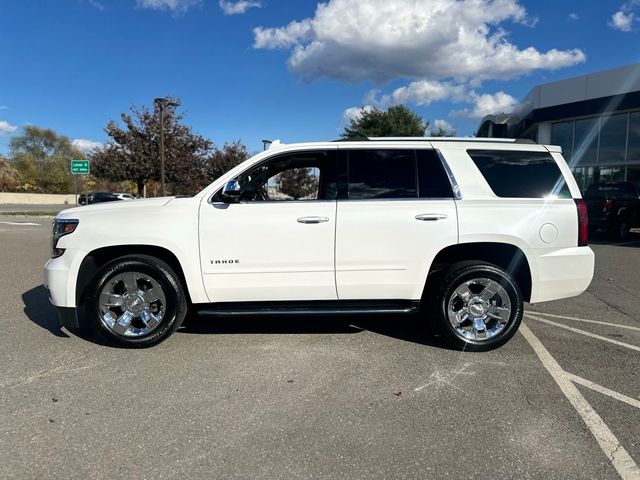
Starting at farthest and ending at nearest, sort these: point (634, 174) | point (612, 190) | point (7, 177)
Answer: point (7, 177) → point (634, 174) → point (612, 190)

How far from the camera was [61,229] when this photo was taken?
4551 mm

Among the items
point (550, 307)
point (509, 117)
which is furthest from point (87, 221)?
point (509, 117)

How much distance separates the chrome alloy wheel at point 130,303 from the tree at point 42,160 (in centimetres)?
7056

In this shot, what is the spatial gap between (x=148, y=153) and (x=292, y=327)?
30.1 m

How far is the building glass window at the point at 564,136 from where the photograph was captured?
21.8 meters

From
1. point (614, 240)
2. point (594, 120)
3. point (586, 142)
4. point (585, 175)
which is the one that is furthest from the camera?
point (585, 175)

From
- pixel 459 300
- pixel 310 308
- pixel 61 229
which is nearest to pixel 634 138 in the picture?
pixel 459 300

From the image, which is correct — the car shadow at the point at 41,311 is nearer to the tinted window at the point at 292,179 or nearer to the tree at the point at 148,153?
the tinted window at the point at 292,179

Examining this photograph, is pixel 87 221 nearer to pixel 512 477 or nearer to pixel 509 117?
pixel 512 477

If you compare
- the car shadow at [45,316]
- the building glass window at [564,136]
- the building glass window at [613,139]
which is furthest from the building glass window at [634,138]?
the car shadow at [45,316]

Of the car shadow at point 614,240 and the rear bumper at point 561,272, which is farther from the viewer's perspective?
the car shadow at point 614,240

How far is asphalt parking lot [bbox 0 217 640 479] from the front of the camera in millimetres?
2766

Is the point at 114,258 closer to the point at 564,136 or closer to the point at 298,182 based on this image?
the point at 298,182

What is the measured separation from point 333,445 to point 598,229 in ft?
47.8
